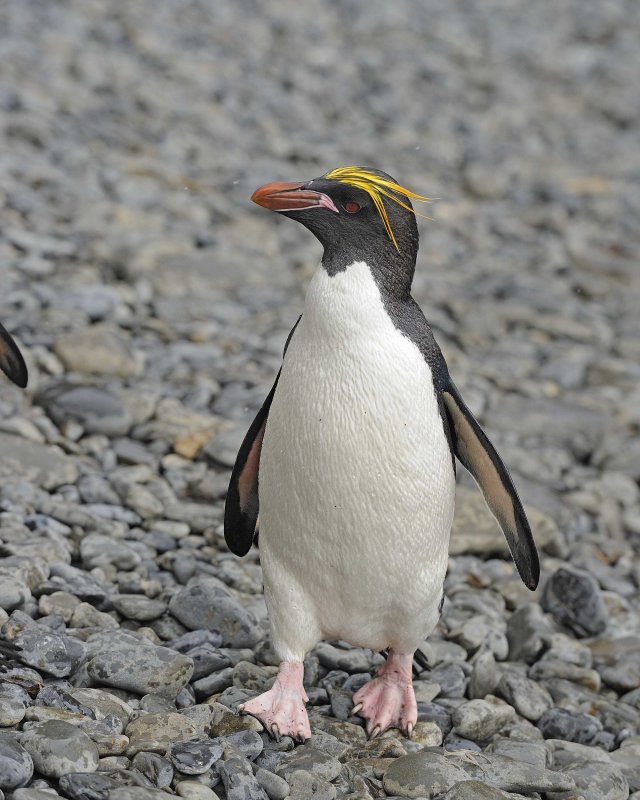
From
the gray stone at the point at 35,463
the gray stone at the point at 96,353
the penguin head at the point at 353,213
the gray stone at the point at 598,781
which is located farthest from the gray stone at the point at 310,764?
the gray stone at the point at 96,353

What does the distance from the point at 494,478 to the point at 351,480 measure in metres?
0.55

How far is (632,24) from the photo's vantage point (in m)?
15.0

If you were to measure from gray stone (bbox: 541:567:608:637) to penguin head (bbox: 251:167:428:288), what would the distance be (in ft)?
6.85

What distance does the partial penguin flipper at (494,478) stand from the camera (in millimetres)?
3723

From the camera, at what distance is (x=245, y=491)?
3.99m

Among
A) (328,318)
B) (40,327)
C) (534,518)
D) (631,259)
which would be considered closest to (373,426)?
(328,318)

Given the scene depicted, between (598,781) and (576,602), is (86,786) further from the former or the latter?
(576,602)

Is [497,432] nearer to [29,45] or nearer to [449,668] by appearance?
[449,668]

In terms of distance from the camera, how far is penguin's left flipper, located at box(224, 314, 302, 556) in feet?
12.7

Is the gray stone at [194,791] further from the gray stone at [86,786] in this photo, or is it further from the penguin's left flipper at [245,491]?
the penguin's left flipper at [245,491]

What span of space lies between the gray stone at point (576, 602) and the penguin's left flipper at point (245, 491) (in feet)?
5.06

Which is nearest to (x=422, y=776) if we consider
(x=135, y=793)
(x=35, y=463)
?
(x=135, y=793)

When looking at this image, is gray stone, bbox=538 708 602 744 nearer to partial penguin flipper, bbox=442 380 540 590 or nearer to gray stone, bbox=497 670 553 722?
gray stone, bbox=497 670 553 722

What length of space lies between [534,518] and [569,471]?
979 mm
